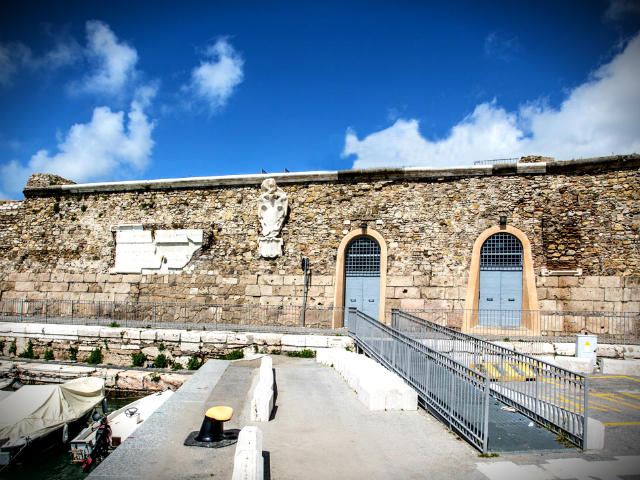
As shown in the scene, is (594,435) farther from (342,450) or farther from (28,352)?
(28,352)

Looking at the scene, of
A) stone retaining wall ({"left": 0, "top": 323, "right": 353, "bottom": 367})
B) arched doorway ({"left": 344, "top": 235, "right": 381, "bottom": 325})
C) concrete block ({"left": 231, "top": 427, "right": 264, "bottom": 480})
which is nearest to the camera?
concrete block ({"left": 231, "top": 427, "right": 264, "bottom": 480})

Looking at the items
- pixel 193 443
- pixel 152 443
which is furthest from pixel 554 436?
pixel 152 443

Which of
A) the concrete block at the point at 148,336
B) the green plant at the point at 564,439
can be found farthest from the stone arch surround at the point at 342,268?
the green plant at the point at 564,439

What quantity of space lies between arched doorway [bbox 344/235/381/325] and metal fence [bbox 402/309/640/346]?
152cm

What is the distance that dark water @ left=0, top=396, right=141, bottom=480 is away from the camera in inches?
318

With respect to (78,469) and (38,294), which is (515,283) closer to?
(78,469)

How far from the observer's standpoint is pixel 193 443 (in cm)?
540

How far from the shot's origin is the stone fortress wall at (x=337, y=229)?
12.8 metres

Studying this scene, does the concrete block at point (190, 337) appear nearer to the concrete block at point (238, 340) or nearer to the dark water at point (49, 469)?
the concrete block at point (238, 340)

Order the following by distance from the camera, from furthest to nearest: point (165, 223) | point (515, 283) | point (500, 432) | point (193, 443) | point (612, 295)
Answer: point (165, 223) < point (515, 283) < point (612, 295) < point (500, 432) < point (193, 443)

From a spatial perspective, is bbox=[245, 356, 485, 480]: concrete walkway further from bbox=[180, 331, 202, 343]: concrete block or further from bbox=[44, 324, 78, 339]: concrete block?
bbox=[44, 324, 78, 339]: concrete block

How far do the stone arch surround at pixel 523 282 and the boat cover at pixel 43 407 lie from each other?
10628mm

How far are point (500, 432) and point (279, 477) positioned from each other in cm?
314

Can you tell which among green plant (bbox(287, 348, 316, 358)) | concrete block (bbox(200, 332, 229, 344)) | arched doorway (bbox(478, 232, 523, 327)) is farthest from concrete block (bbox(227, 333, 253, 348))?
arched doorway (bbox(478, 232, 523, 327))
